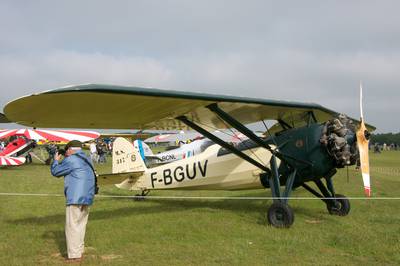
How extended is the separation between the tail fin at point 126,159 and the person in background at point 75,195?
473 cm

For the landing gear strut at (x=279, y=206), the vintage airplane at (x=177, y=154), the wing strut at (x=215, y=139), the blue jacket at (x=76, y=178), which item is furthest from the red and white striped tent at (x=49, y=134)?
the blue jacket at (x=76, y=178)

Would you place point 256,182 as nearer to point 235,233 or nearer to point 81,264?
point 235,233

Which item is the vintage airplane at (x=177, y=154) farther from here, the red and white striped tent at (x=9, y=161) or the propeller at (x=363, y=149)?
the propeller at (x=363, y=149)

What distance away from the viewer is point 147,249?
5.82 metres

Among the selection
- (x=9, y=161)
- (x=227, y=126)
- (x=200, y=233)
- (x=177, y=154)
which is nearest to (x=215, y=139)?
(x=227, y=126)

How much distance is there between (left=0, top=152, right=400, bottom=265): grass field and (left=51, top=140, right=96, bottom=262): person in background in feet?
0.90

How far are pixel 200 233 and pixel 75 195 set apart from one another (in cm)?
248

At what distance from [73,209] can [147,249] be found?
4.21 feet

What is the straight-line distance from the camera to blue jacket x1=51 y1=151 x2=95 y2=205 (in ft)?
17.2

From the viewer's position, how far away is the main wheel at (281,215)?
7102 millimetres

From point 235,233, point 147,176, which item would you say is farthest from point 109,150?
point 235,233

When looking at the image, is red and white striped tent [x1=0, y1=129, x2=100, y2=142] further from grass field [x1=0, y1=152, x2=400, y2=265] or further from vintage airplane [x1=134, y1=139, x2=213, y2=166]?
grass field [x1=0, y1=152, x2=400, y2=265]

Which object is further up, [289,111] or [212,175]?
[289,111]

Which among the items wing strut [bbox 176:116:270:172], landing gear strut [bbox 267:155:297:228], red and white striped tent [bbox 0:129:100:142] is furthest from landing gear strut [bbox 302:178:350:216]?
red and white striped tent [bbox 0:129:100:142]
